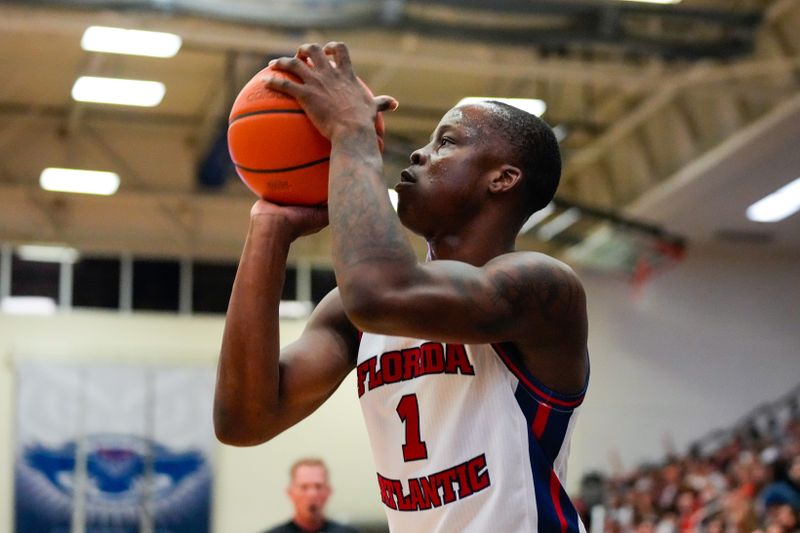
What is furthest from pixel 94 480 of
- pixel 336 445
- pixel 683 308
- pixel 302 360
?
pixel 302 360

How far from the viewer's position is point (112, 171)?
19719 millimetres

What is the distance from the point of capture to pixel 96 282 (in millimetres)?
20234

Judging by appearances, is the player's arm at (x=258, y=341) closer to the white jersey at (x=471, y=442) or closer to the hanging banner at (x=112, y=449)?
the white jersey at (x=471, y=442)

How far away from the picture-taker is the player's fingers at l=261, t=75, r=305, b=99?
2916mm

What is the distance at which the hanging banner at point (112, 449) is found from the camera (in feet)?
62.0

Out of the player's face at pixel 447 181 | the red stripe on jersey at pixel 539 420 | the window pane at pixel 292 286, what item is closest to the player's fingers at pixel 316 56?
the player's face at pixel 447 181

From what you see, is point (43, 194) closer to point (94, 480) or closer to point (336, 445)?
point (94, 480)

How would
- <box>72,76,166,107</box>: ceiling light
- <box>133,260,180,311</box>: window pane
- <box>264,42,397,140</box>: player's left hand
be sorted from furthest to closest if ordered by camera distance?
<box>133,260,180,311</box>: window pane
<box>72,76,166,107</box>: ceiling light
<box>264,42,397,140</box>: player's left hand

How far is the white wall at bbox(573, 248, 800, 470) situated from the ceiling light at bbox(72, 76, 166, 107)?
8.14 meters

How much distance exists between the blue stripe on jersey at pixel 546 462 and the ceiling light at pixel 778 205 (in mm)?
15823

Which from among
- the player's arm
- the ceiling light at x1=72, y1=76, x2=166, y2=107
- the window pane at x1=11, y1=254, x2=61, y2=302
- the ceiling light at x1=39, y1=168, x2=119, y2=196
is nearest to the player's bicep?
the player's arm

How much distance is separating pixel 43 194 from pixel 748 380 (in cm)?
1214

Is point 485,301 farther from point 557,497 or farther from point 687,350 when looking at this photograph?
point 687,350

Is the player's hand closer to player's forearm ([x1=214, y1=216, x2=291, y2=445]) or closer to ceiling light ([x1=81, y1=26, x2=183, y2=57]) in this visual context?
player's forearm ([x1=214, y1=216, x2=291, y2=445])
